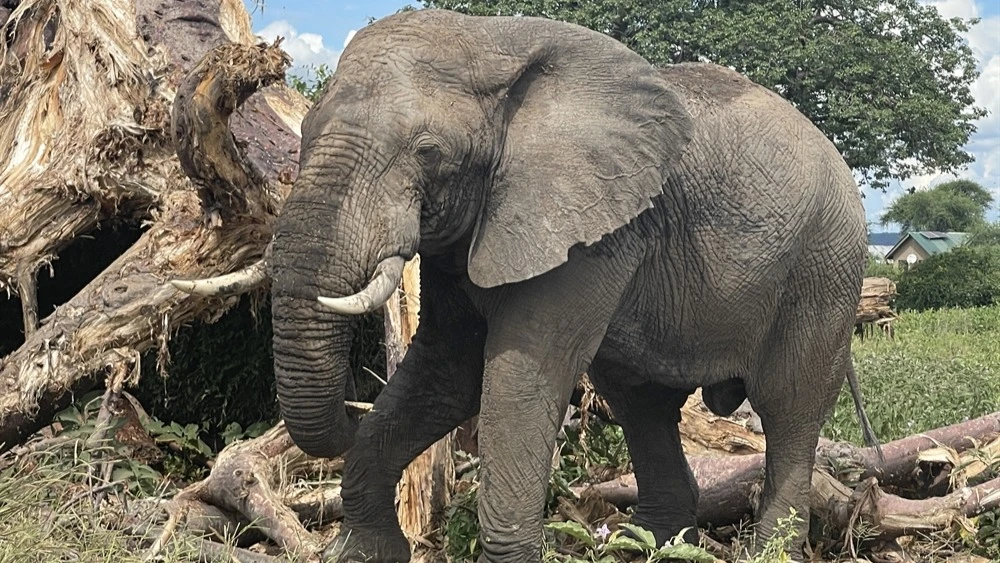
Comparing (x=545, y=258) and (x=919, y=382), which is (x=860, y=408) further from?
(x=919, y=382)

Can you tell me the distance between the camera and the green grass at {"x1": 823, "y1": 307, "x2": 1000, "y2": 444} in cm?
877

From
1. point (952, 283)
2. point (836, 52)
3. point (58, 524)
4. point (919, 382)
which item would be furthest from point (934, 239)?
point (58, 524)

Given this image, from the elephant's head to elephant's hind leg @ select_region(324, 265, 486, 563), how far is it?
26.5 inches

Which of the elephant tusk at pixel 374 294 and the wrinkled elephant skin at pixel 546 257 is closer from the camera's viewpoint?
the elephant tusk at pixel 374 294

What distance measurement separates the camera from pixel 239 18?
8.13 metres

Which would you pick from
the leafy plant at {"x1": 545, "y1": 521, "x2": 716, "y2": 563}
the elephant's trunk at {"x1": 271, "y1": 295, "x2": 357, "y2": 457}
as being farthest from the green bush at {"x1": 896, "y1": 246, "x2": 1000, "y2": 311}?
the elephant's trunk at {"x1": 271, "y1": 295, "x2": 357, "y2": 457}

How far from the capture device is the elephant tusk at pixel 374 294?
11.5ft

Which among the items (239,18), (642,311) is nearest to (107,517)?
(642,311)

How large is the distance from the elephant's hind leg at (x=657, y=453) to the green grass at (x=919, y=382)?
314 cm

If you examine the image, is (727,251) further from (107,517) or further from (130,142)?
(130,142)

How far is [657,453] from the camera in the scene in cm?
568

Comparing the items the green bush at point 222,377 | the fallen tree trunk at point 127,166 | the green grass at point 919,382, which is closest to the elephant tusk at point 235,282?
the fallen tree trunk at point 127,166

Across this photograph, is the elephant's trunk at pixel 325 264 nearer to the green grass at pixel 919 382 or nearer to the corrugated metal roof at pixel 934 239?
the green grass at pixel 919 382

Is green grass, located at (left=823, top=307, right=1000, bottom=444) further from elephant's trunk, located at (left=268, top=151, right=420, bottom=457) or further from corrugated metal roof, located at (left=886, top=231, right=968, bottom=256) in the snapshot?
corrugated metal roof, located at (left=886, top=231, right=968, bottom=256)
